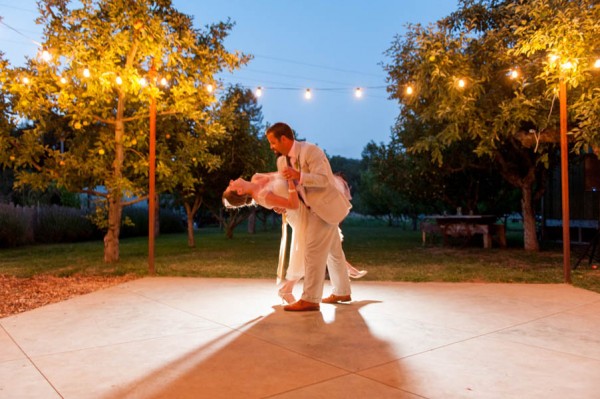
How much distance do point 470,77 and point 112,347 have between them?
8.78 m

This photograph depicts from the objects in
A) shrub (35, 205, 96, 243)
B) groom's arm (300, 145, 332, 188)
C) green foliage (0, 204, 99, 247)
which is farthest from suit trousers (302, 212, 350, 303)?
shrub (35, 205, 96, 243)

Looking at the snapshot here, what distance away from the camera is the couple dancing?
5.14 meters

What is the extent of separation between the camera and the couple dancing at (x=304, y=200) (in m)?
5.14

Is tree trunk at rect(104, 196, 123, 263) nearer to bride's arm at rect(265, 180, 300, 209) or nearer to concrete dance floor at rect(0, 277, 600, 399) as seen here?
concrete dance floor at rect(0, 277, 600, 399)

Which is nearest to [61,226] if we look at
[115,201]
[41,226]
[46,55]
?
[41,226]

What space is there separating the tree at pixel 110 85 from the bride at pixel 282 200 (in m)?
4.68

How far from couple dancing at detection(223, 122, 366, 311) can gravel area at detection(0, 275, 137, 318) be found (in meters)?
2.84

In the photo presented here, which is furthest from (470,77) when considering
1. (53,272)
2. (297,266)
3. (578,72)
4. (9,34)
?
(9,34)

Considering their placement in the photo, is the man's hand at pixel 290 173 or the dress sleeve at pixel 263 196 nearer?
the man's hand at pixel 290 173

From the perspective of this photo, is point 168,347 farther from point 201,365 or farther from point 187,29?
point 187,29

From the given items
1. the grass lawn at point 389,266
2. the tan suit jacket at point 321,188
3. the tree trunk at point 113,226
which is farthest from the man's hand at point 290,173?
the tree trunk at point 113,226

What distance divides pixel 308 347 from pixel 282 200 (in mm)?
1628

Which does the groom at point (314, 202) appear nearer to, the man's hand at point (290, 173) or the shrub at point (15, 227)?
the man's hand at point (290, 173)

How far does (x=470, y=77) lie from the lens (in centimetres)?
1037
